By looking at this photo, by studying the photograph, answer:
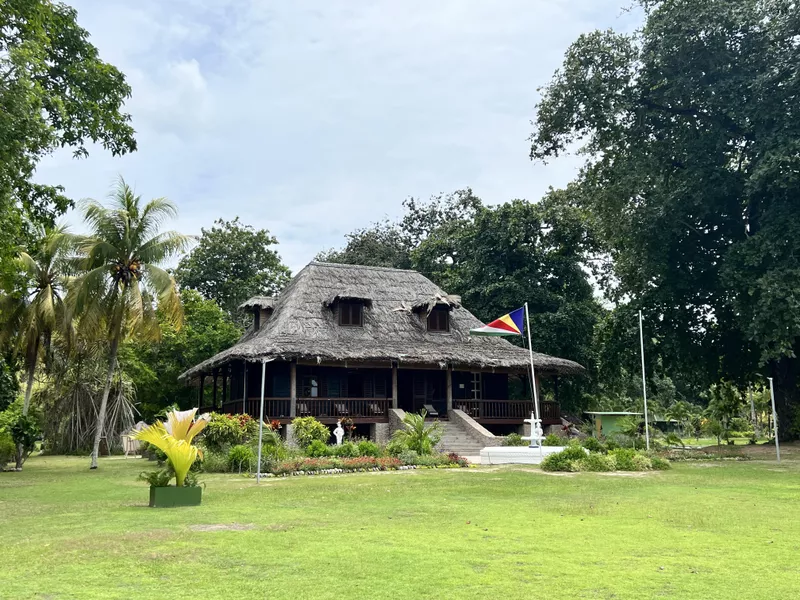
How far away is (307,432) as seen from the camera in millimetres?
21516

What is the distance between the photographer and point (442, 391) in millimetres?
30391

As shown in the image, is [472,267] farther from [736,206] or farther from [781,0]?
[781,0]

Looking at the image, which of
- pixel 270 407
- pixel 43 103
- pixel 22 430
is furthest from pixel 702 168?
pixel 22 430

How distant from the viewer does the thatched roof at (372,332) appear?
2477cm

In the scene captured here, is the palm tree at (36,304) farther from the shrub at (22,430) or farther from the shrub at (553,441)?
the shrub at (553,441)

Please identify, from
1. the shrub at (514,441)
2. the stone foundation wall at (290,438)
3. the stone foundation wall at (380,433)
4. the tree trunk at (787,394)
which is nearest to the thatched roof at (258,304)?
the stone foundation wall at (380,433)

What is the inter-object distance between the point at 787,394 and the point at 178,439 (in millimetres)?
23239

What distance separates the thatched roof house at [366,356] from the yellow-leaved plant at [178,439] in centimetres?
1202

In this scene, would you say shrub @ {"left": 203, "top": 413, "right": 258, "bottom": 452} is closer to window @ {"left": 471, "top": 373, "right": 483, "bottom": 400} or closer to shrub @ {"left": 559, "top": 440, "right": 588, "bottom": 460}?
shrub @ {"left": 559, "top": 440, "right": 588, "bottom": 460}

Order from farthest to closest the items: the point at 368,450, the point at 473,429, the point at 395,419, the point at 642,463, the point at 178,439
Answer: the point at 395,419
the point at 473,429
the point at 368,450
the point at 642,463
the point at 178,439

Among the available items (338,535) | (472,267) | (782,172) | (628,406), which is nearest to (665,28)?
(782,172)

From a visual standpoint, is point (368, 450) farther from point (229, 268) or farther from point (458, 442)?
point (229, 268)

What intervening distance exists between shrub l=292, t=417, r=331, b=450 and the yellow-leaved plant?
34.6 ft

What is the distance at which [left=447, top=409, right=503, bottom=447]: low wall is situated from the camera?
77.6 ft
